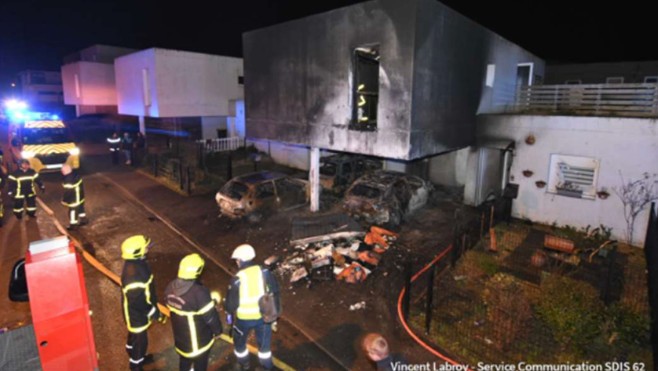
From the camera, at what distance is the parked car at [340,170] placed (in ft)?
48.4

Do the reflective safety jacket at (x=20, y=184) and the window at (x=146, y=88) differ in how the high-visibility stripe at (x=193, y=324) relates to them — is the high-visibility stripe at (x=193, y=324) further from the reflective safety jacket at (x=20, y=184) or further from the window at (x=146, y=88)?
the window at (x=146, y=88)

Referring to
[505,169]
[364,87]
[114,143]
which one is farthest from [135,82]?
[505,169]

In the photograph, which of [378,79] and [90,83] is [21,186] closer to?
[378,79]

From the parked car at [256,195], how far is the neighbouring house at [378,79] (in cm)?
149

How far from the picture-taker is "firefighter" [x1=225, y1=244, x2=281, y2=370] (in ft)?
15.5

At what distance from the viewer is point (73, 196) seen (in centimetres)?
1020

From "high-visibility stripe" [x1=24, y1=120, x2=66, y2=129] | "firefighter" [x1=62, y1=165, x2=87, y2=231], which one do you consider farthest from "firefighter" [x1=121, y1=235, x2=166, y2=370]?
"high-visibility stripe" [x1=24, y1=120, x2=66, y2=129]

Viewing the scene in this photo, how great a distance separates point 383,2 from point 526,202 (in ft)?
26.6

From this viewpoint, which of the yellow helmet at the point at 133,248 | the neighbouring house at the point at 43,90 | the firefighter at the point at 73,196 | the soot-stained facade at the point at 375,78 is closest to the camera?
the yellow helmet at the point at 133,248

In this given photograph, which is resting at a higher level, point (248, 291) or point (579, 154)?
point (579, 154)

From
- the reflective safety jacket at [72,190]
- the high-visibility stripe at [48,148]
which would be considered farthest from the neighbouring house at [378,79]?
the high-visibility stripe at [48,148]

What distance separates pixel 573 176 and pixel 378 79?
6843 mm

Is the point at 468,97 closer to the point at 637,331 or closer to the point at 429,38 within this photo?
the point at 429,38

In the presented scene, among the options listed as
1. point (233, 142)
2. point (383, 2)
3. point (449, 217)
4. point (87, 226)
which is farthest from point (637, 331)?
point (233, 142)
